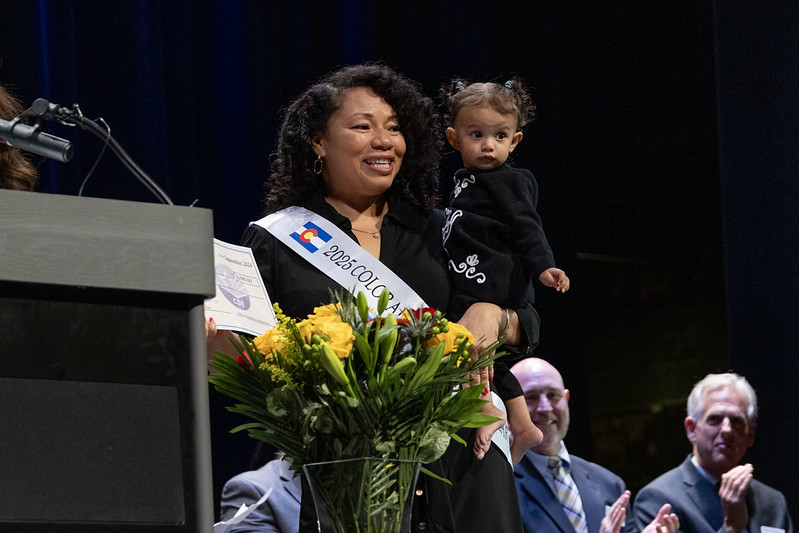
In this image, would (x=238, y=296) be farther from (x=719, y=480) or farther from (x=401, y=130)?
(x=719, y=480)

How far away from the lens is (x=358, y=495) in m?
1.38

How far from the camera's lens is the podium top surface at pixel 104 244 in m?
0.98

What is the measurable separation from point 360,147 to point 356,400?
0.97m

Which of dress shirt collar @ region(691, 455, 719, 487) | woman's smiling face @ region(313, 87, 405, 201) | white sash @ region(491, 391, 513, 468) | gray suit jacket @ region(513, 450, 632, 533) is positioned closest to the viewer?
white sash @ region(491, 391, 513, 468)

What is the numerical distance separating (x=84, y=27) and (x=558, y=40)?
6.38 feet

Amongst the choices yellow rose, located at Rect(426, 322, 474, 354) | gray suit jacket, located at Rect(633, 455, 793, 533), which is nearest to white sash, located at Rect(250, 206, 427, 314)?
yellow rose, located at Rect(426, 322, 474, 354)

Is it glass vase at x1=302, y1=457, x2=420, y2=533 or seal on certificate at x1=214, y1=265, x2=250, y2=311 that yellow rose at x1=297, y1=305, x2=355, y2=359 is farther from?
seal on certificate at x1=214, y1=265, x2=250, y2=311

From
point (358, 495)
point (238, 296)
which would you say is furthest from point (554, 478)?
point (358, 495)

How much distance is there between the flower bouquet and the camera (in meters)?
1.39

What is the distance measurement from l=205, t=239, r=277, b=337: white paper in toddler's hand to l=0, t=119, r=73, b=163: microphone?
0.57 m

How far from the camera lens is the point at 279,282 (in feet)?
7.18

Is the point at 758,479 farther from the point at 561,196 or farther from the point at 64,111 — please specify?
the point at 64,111

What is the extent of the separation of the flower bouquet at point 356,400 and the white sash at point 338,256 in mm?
704

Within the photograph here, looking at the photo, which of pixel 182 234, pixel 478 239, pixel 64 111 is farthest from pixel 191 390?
pixel 478 239
